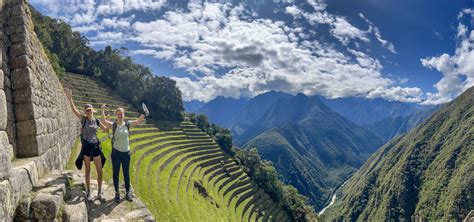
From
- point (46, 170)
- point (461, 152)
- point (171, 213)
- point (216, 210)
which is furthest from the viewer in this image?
point (461, 152)

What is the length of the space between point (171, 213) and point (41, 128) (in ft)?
60.5

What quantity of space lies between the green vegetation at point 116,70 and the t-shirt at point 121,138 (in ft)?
179

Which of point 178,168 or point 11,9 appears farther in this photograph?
point 178,168

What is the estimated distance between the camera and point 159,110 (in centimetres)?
7538

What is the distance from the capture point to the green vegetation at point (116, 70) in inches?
2459

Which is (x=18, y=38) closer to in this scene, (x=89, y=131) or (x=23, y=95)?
(x=23, y=95)

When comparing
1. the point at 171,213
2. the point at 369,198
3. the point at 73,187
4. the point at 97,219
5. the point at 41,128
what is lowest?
the point at 369,198

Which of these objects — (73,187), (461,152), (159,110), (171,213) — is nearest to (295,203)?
(159,110)

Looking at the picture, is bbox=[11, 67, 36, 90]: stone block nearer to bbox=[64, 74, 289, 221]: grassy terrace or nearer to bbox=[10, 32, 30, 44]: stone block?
bbox=[10, 32, 30, 44]: stone block

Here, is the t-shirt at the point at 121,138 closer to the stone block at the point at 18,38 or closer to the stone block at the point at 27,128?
the stone block at the point at 27,128

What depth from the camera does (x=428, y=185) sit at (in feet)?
533

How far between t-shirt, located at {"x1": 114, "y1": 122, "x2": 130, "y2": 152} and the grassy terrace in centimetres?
952

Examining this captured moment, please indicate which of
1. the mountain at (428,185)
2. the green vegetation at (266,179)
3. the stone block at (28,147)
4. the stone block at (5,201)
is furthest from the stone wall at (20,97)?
the mountain at (428,185)

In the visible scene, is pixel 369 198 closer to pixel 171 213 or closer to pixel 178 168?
pixel 178 168
